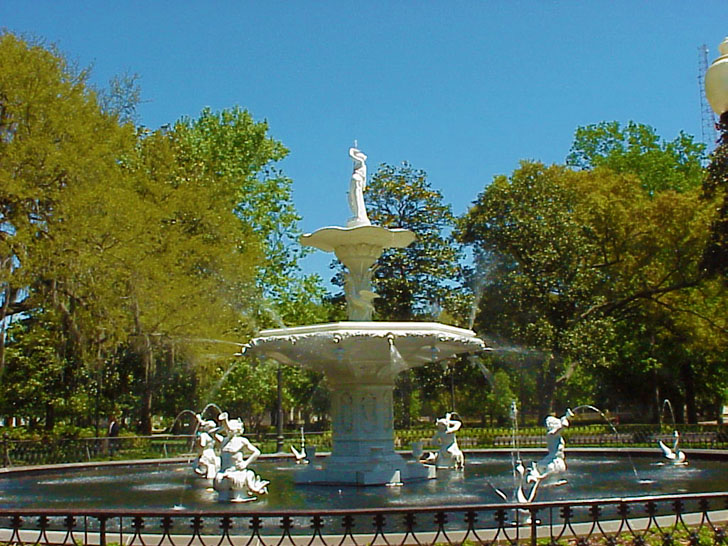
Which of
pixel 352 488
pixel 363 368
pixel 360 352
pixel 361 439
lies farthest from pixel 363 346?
pixel 352 488

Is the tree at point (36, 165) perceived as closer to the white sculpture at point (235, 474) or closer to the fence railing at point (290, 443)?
the fence railing at point (290, 443)

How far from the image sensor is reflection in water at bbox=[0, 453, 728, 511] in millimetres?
11703

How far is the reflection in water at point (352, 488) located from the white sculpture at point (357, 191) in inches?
204

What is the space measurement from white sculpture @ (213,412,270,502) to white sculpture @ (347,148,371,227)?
203 inches

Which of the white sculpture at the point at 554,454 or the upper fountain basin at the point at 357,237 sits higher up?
the upper fountain basin at the point at 357,237

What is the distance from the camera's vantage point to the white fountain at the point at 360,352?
13.4 m

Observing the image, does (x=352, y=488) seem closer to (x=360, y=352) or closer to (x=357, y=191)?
(x=360, y=352)

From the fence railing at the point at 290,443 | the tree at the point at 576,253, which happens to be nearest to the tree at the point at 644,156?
the tree at the point at 576,253

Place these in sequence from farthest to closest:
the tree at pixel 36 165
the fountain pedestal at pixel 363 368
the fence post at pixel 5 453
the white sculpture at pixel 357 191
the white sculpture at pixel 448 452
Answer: the tree at pixel 36 165, the fence post at pixel 5 453, the white sculpture at pixel 448 452, the white sculpture at pixel 357 191, the fountain pedestal at pixel 363 368

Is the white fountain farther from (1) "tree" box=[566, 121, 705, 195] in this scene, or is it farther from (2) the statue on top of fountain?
(1) "tree" box=[566, 121, 705, 195]

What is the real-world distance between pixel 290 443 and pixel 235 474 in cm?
1705

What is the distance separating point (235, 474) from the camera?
38.4 ft

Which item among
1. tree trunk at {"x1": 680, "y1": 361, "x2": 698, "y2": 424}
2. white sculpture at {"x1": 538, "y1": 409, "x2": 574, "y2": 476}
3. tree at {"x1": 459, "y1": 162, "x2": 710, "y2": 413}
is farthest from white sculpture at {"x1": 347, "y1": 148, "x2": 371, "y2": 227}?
tree trunk at {"x1": 680, "y1": 361, "x2": 698, "y2": 424}

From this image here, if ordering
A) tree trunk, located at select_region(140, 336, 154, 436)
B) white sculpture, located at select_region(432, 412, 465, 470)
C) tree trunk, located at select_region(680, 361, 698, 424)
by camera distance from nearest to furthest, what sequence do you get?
white sculpture, located at select_region(432, 412, 465, 470), tree trunk, located at select_region(140, 336, 154, 436), tree trunk, located at select_region(680, 361, 698, 424)
